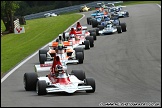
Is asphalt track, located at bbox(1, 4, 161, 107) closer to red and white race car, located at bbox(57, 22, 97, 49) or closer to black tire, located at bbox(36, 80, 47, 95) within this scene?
black tire, located at bbox(36, 80, 47, 95)

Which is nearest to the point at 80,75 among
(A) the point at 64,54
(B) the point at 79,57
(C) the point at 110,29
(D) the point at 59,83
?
(D) the point at 59,83

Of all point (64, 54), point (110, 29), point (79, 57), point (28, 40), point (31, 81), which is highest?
point (31, 81)

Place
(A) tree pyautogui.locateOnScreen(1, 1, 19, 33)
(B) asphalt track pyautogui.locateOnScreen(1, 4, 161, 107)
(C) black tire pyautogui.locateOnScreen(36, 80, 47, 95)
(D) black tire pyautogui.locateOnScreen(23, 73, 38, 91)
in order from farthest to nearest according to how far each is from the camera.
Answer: (A) tree pyautogui.locateOnScreen(1, 1, 19, 33) < (D) black tire pyautogui.locateOnScreen(23, 73, 38, 91) < (C) black tire pyautogui.locateOnScreen(36, 80, 47, 95) < (B) asphalt track pyautogui.locateOnScreen(1, 4, 161, 107)

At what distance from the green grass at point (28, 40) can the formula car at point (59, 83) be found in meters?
7.30

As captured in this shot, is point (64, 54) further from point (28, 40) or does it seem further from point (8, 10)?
point (8, 10)

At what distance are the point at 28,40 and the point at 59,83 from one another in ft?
80.1

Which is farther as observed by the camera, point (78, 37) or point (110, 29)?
point (110, 29)

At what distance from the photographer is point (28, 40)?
41938 millimetres

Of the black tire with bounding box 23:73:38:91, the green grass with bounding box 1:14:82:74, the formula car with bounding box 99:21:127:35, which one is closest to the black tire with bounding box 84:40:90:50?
the green grass with bounding box 1:14:82:74

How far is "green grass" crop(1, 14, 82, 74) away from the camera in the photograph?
30.9 m

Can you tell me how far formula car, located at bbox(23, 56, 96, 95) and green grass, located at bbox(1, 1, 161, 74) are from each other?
7.30 meters

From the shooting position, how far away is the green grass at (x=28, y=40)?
1213 inches

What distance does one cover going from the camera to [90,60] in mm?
27188

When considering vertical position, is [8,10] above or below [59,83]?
below
